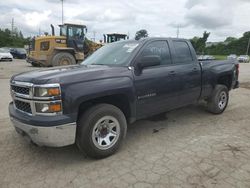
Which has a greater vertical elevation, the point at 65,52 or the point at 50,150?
the point at 65,52

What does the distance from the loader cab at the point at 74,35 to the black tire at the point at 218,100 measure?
44.5ft

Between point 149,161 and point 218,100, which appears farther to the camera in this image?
point 218,100

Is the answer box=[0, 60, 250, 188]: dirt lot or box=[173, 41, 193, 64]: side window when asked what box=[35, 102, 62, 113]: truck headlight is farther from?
box=[173, 41, 193, 64]: side window

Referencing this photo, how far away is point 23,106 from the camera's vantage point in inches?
143

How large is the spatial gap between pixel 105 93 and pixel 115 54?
121cm

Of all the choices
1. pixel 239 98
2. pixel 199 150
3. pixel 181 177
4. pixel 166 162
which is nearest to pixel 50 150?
pixel 166 162

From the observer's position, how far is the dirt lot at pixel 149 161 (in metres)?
3.20

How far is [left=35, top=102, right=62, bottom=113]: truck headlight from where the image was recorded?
10.7ft

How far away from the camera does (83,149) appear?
364cm

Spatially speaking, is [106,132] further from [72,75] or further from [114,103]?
[72,75]

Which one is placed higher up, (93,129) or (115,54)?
(115,54)

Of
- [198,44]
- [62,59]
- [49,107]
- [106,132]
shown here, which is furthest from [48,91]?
[62,59]

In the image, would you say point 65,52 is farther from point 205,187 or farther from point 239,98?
point 205,187

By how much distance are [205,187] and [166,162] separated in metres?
0.73
